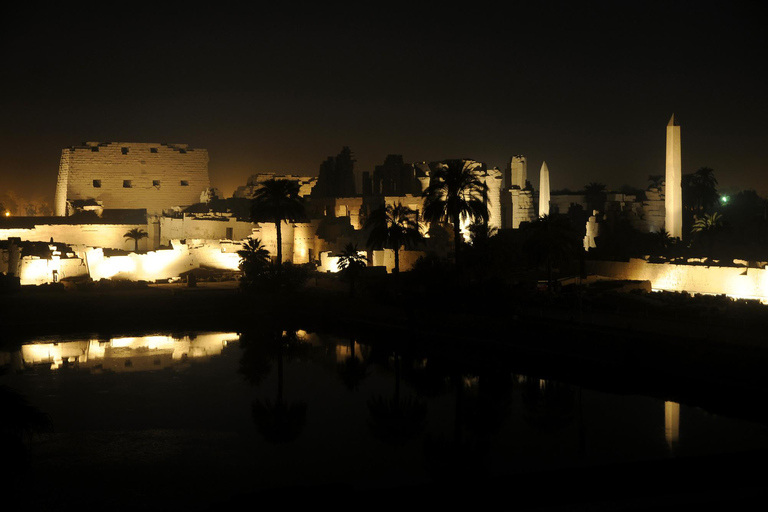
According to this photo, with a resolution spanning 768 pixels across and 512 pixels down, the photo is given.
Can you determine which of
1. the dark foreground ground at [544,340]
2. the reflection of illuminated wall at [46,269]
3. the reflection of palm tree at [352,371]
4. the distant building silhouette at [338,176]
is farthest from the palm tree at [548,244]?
the reflection of illuminated wall at [46,269]

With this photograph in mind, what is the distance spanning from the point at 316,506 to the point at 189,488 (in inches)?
276

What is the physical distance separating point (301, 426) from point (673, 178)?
105 feet

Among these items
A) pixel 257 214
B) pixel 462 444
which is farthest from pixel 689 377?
pixel 257 214

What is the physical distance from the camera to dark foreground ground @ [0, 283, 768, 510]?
33.9ft

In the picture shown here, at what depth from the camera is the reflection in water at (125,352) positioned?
87.4ft

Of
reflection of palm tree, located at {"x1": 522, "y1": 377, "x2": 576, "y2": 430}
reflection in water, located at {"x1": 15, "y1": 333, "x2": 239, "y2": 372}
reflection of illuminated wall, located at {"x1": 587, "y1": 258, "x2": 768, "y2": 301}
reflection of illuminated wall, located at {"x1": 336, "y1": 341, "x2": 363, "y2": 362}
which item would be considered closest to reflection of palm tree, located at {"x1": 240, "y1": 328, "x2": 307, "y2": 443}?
reflection of illuminated wall, located at {"x1": 336, "y1": 341, "x2": 363, "y2": 362}

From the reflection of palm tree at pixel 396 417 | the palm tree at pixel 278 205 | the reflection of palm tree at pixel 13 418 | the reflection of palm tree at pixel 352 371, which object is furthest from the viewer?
the palm tree at pixel 278 205

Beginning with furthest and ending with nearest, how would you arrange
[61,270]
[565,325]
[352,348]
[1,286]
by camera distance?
[61,270], [1,286], [352,348], [565,325]

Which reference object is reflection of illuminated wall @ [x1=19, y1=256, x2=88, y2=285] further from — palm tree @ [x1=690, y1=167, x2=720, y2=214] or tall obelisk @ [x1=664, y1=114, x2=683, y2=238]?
palm tree @ [x1=690, y1=167, x2=720, y2=214]

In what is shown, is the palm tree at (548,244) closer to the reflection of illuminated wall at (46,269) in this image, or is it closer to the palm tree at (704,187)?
the reflection of illuminated wall at (46,269)

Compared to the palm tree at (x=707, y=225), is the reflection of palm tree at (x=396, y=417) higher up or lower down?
lower down

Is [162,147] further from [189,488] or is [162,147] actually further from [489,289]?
[189,488]

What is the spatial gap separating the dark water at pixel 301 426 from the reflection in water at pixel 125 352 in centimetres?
14

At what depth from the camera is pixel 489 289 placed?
Result: 31328 millimetres
